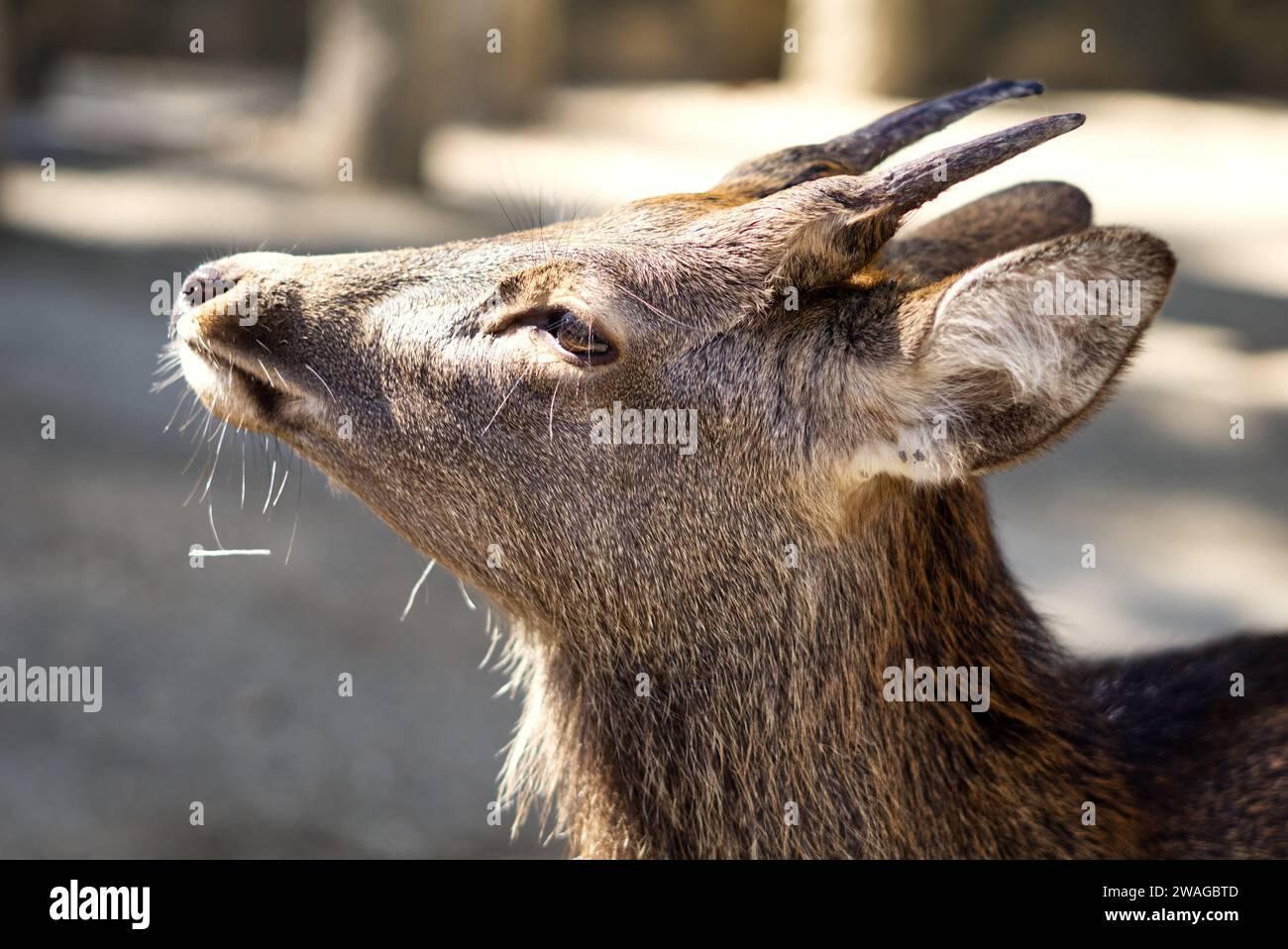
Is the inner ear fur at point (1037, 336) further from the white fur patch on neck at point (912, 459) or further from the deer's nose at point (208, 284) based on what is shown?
the deer's nose at point (208, 284)

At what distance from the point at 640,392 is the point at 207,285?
1.06 m

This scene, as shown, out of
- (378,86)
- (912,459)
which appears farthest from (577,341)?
(378,86)

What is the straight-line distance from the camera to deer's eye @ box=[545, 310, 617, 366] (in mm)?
2969

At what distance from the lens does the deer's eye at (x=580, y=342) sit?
297 centimetres

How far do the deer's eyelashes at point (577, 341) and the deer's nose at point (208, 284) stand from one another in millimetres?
785

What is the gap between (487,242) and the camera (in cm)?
325

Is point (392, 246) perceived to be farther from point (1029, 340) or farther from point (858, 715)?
point (1029, 340)

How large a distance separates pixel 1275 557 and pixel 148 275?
827 cm

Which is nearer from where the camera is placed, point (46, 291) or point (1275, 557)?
point (1275, 557)

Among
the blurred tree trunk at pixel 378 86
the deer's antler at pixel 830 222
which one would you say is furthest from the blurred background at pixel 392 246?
the deer's antler at pixel 830 222

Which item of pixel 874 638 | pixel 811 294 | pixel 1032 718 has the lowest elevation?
pixel 1032 718
